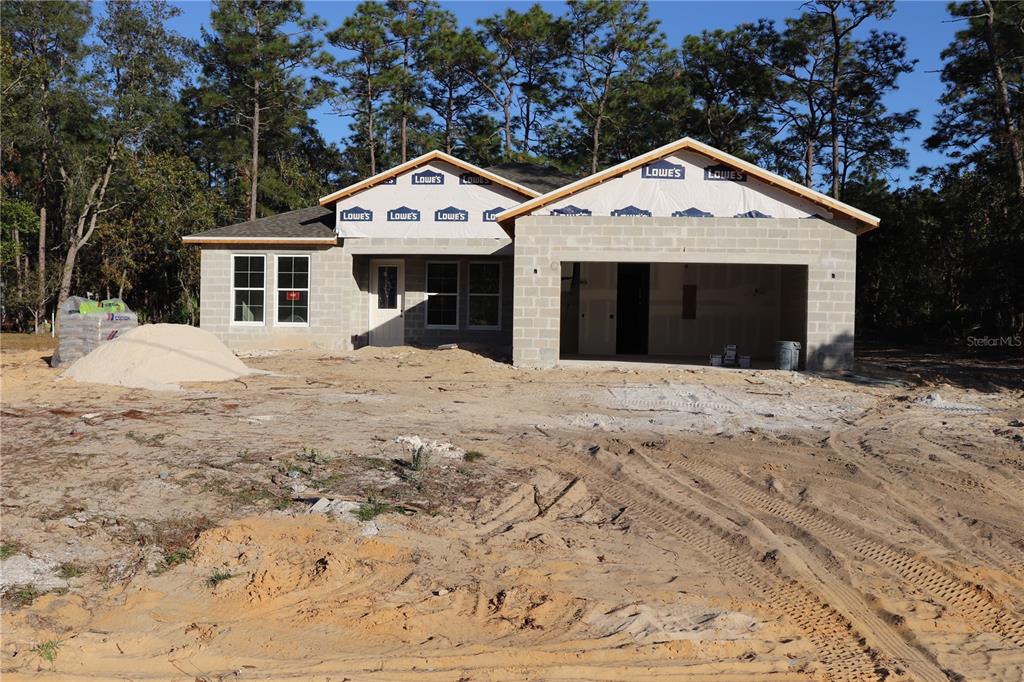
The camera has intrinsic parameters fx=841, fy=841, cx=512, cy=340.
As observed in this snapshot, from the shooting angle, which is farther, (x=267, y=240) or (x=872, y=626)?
(x=267, y=240)

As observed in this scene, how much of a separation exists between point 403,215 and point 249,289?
4695 millimetres

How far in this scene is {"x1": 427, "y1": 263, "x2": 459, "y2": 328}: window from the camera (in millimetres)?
23625

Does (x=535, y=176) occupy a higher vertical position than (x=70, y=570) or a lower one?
higher

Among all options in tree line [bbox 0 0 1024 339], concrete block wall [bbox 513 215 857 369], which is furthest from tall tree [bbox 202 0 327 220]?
concrete block wall [bbox 513 215 857 369]

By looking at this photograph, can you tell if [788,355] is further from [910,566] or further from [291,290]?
[291,290]

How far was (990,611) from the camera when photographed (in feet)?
17.4

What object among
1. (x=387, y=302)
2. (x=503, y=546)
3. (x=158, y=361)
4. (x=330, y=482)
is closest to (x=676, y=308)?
(x=387, y=302)

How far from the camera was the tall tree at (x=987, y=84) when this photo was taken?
26.7 metres

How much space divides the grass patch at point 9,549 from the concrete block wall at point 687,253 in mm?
13304

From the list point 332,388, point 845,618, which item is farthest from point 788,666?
point 332,388

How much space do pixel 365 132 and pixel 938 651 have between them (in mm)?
40561

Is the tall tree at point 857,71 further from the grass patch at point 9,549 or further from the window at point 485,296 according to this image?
the grass patch at point 9,549

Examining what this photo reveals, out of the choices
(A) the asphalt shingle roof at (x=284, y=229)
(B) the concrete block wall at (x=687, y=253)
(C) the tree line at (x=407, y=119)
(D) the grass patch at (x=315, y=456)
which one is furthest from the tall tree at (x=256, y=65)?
(D) the grass patch at (x=315, y=456)

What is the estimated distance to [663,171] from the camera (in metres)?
18.7
